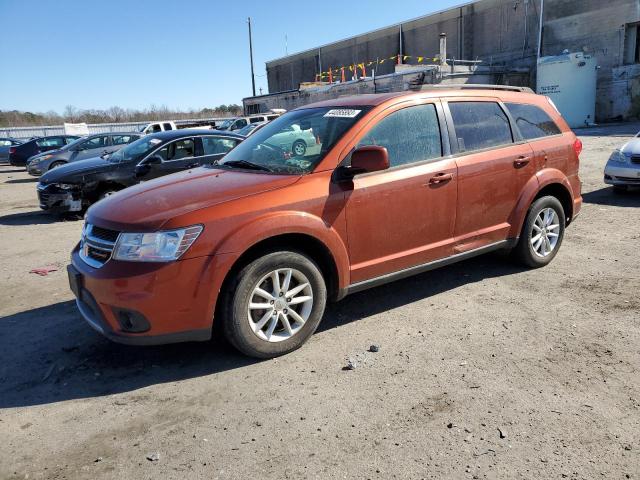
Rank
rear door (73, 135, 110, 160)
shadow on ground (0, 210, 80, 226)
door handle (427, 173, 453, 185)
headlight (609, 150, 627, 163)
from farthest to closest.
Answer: rear door (73, 135, 110, 160) → shadow on ground (0, 210, 80, 226) → headlight (609, 150, 627, 163) → door handle (427, 173, 453, 185)

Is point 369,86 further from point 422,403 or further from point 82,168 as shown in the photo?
point 422,403

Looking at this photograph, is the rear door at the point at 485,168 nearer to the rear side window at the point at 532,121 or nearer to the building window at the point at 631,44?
the rear side window at the point at 532,121

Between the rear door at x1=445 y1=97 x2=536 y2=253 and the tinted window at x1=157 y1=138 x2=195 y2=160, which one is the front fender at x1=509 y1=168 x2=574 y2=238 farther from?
the tinted window at x1=157 y1=138 x2=195 y2=160

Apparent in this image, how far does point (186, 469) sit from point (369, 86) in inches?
1293

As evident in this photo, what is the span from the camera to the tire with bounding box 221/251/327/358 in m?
3.39

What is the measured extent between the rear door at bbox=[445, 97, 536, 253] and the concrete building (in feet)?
66.1

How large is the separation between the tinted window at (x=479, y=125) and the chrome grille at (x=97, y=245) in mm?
2993

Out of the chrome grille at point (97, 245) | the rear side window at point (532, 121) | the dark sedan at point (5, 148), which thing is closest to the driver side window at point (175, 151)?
the chrome grille at point (97, 245)

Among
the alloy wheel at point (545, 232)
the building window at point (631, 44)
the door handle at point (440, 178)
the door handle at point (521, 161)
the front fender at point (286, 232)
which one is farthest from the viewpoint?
the building window at point (631, 44)

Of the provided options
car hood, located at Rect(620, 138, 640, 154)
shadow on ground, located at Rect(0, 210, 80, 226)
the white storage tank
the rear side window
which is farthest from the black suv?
the white storage tank

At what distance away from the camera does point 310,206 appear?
3.62 meters

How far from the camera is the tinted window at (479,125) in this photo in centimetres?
451

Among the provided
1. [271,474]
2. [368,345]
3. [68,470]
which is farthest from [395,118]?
[68,470]

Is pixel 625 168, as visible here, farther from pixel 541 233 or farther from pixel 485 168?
pixel 485 168
